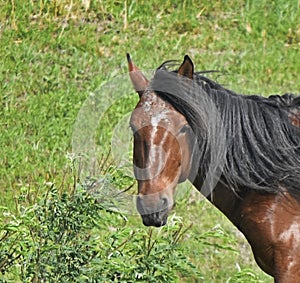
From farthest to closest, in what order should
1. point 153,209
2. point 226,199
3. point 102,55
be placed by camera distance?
point 102,55, point 226,199, point 153,209

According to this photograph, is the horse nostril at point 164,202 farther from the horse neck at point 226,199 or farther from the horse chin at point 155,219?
the horse neck at point 226,199

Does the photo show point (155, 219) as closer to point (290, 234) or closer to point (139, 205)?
point (139, 205)

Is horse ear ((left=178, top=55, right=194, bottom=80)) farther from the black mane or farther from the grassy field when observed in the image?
the grassy field

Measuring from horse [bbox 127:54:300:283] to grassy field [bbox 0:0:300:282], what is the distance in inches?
126

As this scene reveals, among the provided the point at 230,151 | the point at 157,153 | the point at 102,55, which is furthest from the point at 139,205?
the point at 102,55

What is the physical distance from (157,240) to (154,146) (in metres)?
0.87

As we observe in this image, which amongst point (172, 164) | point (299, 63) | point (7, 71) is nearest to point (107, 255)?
point (172, 164)

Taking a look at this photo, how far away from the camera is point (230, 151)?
→ 543cm

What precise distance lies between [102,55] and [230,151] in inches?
212

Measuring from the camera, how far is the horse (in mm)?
5168

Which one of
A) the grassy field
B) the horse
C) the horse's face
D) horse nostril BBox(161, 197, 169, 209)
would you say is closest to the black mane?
the horse

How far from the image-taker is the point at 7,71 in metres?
10.3

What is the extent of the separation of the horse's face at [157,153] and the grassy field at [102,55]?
3.49 metres

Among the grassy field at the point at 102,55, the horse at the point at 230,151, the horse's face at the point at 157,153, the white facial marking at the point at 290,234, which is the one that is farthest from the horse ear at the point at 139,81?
the grassy field at the point at 102,55
